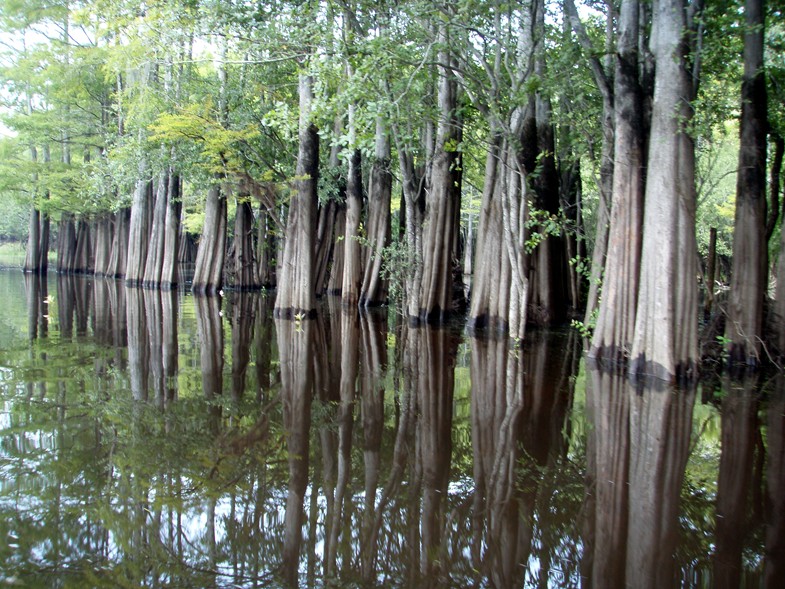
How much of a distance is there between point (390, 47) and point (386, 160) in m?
7.09

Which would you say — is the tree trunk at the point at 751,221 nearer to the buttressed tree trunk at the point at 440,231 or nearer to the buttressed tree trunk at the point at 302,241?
the buttressed tree trunk at the point at 440,231

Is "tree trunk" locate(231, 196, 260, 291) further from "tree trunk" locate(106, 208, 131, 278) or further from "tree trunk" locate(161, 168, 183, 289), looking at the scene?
"tree trunk" locate(106, 208, 131, 278)

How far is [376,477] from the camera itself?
14.8 ft

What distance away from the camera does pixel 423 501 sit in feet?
13.3

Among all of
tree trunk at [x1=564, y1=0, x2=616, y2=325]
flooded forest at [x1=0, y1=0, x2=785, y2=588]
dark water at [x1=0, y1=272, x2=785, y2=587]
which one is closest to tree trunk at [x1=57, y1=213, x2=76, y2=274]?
flooded forest at [x1=0, y1=0, x2=785, y2=588]

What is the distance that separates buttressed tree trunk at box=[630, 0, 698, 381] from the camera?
8242 millimetres

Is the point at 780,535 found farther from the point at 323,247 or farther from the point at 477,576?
the point at 323,247

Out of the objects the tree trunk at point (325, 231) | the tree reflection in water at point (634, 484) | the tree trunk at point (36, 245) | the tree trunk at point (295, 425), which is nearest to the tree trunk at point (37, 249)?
the tree trunk at point (36, 245)

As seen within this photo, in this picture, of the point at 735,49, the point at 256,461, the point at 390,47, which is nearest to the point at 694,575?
the point at 256,461

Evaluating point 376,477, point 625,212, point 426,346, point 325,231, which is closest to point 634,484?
point 376,477

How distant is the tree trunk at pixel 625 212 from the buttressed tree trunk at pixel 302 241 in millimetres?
7219

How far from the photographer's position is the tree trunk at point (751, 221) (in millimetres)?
9211

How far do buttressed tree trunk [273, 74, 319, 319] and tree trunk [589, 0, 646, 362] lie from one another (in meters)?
7.22

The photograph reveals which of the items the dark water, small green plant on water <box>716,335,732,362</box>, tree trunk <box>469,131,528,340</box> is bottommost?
the dark water
